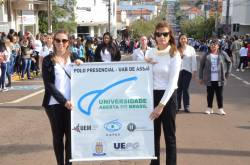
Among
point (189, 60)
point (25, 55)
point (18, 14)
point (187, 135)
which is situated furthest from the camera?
point (18, 14)

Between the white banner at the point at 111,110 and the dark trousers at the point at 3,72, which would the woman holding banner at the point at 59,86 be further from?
the dark trousers at the point at 3,72

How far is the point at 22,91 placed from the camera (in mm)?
15758

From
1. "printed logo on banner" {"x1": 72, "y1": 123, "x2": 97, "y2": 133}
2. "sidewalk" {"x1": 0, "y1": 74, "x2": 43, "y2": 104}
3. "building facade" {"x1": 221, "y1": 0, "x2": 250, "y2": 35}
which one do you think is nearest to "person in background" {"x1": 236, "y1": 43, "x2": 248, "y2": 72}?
"sidewalk" {"x1": 0, "y1": 74, "x2": 43, "y2": 104}

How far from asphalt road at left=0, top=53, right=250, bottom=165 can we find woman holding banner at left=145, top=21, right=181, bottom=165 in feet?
4.55

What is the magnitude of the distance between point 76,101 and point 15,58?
15000 mm

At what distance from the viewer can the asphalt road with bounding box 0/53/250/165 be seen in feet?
23.3

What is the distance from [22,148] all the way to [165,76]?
3256mm

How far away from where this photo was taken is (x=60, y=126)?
567cm

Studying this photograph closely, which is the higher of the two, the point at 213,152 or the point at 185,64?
the point at 185,64

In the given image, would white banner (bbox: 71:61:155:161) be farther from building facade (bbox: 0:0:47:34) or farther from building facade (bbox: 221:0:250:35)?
building facade (bbox: 221:0:250:35)

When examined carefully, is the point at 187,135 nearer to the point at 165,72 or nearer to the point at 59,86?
the point at 165,72

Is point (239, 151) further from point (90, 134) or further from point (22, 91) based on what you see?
point (22, 91)

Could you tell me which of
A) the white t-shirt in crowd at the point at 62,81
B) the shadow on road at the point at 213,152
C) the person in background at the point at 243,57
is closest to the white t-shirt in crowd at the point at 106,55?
the shadow on road at the point at 213,152

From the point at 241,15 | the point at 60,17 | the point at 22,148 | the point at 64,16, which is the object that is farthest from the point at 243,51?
the point at 241,15
